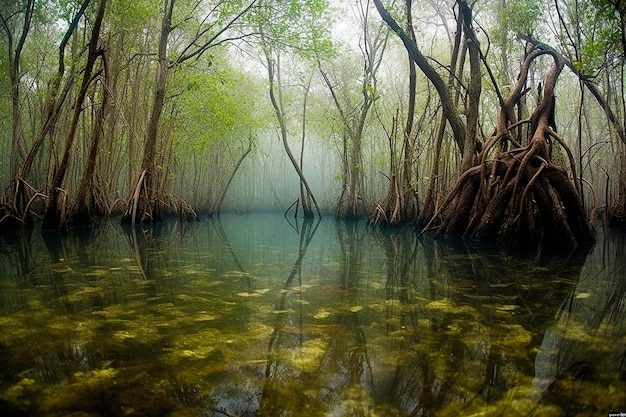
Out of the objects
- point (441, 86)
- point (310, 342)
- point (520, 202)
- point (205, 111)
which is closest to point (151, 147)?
point (205, 111)

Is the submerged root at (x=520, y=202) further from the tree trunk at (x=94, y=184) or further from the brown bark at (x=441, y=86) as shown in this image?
the tree trunk at (x=94, y=184)

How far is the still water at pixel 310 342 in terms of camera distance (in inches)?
53.7

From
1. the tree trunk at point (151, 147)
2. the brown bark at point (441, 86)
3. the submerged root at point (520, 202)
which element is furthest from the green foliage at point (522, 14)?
the tree trunk at point (151, 147)

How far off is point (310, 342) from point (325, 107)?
15.4 meters

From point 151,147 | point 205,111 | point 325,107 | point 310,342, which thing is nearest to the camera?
point 310,342

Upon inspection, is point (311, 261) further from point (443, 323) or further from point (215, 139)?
point (215, 139)

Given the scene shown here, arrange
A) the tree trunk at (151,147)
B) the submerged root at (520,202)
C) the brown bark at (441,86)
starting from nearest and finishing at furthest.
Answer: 1. the submerged root at (520,202)
2. the brown bark at (441,86)
3. the tree trunk at (151,147)

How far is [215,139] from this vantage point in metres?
16.1

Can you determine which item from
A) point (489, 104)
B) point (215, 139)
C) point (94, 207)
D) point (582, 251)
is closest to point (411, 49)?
point (582, 251)

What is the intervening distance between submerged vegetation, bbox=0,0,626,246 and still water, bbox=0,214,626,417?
2756 mm

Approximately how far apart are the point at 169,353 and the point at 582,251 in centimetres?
549

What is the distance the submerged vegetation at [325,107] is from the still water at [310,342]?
276 cm

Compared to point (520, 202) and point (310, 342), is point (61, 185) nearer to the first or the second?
point (310, 342)

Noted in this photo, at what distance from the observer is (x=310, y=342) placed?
197 centimetres
